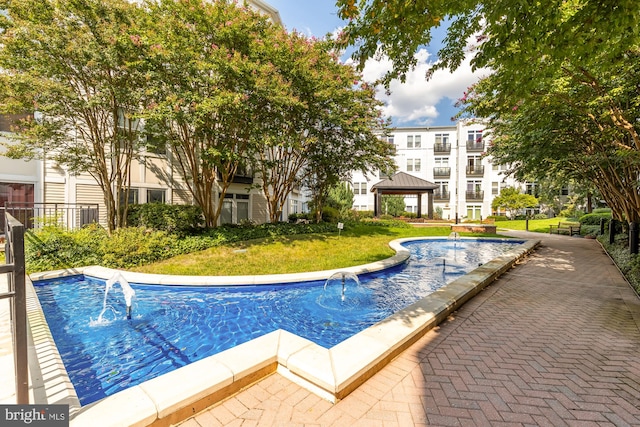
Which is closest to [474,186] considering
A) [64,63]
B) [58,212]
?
[64,63]

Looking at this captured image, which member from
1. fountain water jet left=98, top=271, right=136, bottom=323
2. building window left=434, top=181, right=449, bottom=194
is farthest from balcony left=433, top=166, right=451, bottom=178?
fountain water jet left=98, top=271, right=136, bottom=323

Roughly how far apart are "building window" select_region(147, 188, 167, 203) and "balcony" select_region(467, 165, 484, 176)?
35.1 m

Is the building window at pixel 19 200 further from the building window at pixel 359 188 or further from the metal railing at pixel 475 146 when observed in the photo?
the metal railing at pixel 475 146

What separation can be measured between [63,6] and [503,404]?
513 inches

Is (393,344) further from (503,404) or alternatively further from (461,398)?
(503,404)

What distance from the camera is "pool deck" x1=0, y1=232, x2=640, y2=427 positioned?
2.40 m

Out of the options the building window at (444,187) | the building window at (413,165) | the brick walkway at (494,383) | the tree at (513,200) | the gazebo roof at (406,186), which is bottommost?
the brick walkway at (494,383)

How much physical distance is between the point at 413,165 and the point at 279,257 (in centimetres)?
3231

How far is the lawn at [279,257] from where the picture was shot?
27.3ft

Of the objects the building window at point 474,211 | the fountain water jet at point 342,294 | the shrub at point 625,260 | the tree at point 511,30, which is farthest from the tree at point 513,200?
the fountain water jet at point 342,294

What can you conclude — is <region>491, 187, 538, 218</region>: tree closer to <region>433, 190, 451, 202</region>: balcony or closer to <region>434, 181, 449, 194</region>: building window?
<region>433, 190, 451, 202</region>: balcony

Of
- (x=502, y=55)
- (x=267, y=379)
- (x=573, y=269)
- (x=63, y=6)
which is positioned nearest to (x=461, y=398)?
(x=267, y=379)

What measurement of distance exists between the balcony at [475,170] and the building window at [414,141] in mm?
7123

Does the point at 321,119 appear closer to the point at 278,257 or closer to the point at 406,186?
the point at 278,257
